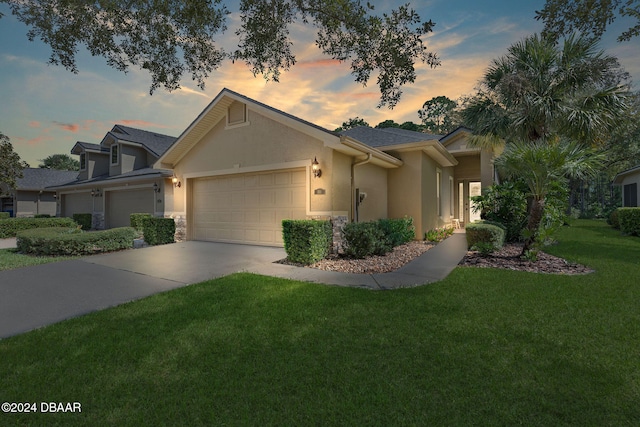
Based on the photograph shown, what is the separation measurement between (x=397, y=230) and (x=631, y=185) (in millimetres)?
19591

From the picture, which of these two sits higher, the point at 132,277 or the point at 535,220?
the point at 535,220

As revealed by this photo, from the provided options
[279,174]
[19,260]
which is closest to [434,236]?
[279,174]

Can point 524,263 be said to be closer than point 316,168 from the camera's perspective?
Yes

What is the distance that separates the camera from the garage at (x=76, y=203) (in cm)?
1964

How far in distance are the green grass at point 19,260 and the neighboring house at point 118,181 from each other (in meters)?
6.48

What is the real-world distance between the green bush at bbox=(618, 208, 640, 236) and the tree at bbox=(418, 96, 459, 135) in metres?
27.1

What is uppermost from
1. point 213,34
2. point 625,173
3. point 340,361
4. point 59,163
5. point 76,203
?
point 59,163

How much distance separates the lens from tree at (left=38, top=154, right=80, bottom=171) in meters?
49.4

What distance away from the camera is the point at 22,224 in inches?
634

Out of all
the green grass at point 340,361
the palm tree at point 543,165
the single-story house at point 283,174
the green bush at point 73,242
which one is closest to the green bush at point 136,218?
the single-story house at point 283,174

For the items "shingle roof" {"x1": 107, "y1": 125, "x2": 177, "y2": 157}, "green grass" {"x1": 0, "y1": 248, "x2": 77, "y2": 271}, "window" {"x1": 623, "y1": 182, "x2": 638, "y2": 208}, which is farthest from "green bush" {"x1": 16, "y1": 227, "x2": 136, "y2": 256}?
"window" {"x1": 623, "y1": 182, "x2": 638, "y2": 208}

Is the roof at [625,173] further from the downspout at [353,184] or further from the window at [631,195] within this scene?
the downspout at [353,184]

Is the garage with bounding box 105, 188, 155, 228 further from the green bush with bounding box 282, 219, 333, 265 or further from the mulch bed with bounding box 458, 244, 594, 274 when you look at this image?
the mulch bed with bounding box 458, 244, 594, 274

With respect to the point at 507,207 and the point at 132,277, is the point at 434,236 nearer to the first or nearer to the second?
the point at 507,207
